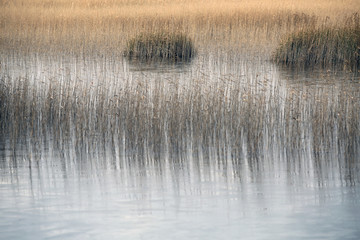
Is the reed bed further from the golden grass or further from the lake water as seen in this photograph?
the golden grass

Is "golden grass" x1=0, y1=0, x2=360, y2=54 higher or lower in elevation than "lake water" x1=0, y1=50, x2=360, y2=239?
higher

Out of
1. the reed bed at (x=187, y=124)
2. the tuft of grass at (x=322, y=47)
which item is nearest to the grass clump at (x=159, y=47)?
the tuft of grass at (x=322, y=47)

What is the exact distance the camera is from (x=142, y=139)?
6.71 m

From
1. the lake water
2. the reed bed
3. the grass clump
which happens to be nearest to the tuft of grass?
the grass clump

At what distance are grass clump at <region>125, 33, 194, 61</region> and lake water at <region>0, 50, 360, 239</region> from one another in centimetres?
675

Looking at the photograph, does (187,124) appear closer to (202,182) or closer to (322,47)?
(202,182)

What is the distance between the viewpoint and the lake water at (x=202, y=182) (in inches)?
177

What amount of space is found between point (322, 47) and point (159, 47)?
3.71 m

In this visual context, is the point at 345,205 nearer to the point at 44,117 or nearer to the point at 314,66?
the point at 44,117

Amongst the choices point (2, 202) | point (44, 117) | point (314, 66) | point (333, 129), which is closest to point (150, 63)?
point (314, 66)

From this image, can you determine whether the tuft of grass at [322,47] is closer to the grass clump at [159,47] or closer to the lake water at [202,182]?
the grass clump at [159,47]

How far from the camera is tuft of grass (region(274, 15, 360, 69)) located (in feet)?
41.1

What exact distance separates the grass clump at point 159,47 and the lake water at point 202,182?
6.75m

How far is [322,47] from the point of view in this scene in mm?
12820
